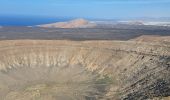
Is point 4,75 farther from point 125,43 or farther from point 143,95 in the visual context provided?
point 143,95

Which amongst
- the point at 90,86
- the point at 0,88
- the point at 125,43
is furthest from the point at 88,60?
the point at 0,88

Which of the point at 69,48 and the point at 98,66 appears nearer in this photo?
the point at 98,66

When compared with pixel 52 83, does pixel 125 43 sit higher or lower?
higher

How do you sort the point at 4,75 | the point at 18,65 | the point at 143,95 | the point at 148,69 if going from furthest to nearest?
1. the point at 18,65
2. the point at 4,75
3. the point at 148,69
4. the point at 143,95

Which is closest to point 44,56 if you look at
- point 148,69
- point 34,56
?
point 34,56

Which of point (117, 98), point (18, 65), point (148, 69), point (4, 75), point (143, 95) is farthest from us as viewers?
point (18, 65)
